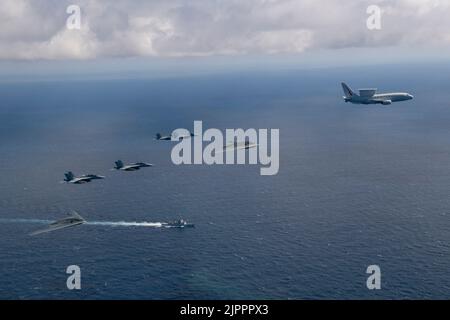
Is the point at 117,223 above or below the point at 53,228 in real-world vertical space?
above

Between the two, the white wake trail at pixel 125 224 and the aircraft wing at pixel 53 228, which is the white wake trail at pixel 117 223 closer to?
the white wake trail at pixel 125 224

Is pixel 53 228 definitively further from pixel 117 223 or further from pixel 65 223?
pixel 117 223

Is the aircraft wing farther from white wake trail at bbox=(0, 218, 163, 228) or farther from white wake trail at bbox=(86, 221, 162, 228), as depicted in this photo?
white wake trail at bbox=(86, 221, 162, 228)

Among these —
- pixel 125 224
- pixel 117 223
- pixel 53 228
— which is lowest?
pixel 53 228

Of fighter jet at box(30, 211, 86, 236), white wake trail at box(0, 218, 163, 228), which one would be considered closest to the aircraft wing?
fighter jet at box(30, 211, 86, 236)

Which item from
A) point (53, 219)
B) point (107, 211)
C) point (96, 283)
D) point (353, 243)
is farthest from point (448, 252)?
point (53, 219)

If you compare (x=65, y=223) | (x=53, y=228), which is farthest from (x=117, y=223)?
(x=53, y=228)

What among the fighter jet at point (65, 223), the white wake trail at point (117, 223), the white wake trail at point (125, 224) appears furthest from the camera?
the white wake trail at point (117, 223)

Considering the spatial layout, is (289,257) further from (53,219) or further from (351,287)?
(53,219)

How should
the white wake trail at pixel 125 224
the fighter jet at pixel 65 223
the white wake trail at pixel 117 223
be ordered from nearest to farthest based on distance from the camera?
the fighter jet at pixel 65 223 < the white wake trail at pixel 125 224 < the white wake trail at pixel 117 223

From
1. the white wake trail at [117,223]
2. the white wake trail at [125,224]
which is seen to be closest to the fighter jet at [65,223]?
A: the white wake trail at [117,223]

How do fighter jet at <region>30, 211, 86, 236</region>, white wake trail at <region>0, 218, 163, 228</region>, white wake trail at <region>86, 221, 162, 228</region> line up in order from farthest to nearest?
1. white wake trail at <region>0, 218, 163, 228</region>
2. white wake trail at <region>86, 221, 162, 228</region>
3. fighter jet at <region>30, 211, 86, 236</region>
